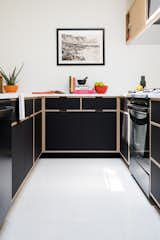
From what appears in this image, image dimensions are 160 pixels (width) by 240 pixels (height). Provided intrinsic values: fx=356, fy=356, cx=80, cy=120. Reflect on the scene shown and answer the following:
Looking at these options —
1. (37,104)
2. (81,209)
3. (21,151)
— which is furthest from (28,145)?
(81,209)

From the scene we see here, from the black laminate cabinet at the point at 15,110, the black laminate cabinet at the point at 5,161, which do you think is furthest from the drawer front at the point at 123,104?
the black laminate cabinet at the point at 5,161

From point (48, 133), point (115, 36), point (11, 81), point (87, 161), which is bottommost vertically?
point (87, 161)

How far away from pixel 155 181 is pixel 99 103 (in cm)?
240

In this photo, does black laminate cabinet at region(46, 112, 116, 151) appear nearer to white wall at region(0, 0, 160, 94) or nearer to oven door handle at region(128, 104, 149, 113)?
white wall at region(0, 0, 160, 94)

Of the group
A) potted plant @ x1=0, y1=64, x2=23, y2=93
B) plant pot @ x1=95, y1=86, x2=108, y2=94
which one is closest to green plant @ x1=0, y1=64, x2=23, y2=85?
potted plant @ x1=0, y1=64, x2=23, y2=93

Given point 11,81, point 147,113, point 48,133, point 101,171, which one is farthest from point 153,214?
point 11,81

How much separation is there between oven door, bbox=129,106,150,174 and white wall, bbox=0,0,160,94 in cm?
168

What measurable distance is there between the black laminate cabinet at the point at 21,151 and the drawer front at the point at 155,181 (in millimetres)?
1032

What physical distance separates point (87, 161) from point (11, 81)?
1.58 meters

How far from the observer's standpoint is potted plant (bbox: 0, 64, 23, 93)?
196 inches

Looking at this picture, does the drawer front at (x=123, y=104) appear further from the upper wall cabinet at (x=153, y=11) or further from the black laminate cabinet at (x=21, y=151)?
the black laminate cabinet at (x=21, y=151)

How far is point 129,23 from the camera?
5.06 meters

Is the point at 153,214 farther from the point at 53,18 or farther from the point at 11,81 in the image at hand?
the point at 53,18

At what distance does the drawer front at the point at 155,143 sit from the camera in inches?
98.9
